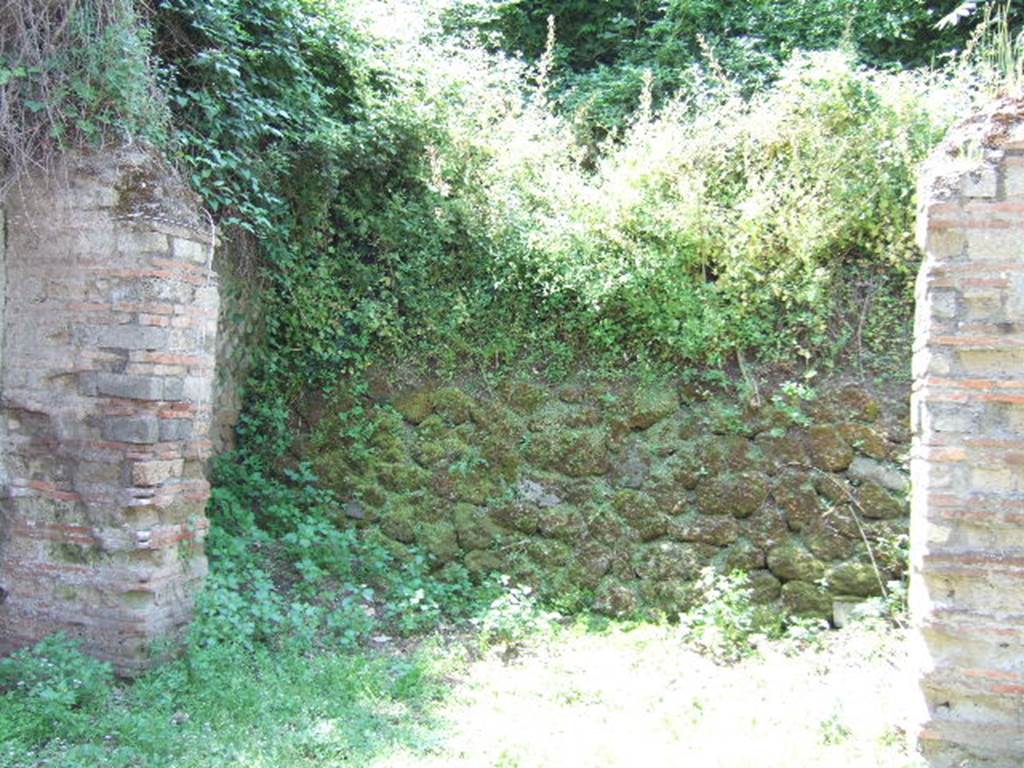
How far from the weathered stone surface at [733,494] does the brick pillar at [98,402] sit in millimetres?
3400

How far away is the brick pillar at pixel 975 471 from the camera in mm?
3812

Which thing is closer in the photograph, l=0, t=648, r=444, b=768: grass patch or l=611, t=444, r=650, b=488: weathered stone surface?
l=0, t=648, r=444, b=768: grass patch

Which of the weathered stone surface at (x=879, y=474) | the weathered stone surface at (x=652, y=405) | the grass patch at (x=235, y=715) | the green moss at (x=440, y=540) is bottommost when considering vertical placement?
the grass patch at (x=235, y=715)

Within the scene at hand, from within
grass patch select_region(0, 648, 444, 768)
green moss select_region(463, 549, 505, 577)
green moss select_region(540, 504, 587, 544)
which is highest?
green moss select_region(540, 504, 587, 544)

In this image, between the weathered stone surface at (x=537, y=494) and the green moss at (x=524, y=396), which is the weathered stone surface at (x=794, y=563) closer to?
the weathered stone surface at (x=537, y=494)

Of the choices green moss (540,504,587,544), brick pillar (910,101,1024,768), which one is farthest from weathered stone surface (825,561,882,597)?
brick pillar (910,101,1024,768)

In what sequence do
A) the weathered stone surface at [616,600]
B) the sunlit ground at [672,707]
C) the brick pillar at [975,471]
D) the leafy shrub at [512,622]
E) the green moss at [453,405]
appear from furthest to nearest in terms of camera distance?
the green moss at [453,405] → the weathered stone surface at [616,600] → the leafy shrub at [512,622] → the sunlit ground at [672,707] → the brick pillar at [975,471]


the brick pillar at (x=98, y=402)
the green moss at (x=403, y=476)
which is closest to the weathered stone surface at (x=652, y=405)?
the green moss at (x=403, y=476)

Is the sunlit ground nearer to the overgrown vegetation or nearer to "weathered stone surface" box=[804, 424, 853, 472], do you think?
the overgrown vegetation

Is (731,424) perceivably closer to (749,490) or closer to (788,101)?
(749,490)

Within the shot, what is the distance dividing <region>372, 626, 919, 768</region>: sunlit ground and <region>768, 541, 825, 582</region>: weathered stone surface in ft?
1.54

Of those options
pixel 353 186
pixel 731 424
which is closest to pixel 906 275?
pixel 731 424

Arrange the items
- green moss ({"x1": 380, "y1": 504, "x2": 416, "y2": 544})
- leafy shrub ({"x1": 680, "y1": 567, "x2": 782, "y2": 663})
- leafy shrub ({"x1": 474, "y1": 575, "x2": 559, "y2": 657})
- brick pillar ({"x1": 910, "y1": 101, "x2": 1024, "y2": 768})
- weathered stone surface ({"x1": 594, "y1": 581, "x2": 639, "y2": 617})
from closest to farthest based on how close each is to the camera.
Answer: brick pillar ({"x1": 910, "y1": 101, "x2": 1024, "y2": 768}) → leafy shrub ({"x1": 680, "y1": 567, "x2": 782, "y2": 663}) → leafy shrub ({"x1": 474, "y1": 575, "x2": 559, "y2": 657}) → weathered stone surface ({"x1": 594, "y1": 581, "x2": 639, "y2": 617}) → green moss ({"x1": 380, "y1": 504, "x2": 416, "y2": 544})

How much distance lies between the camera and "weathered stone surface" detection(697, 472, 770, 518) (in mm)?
6051
